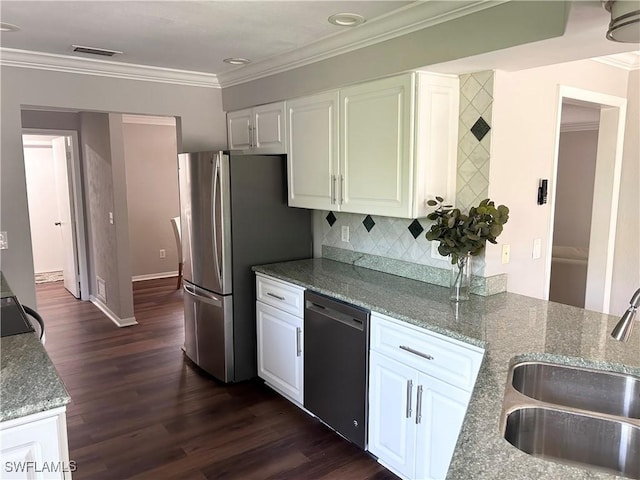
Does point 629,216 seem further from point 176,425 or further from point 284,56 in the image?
point 176,425

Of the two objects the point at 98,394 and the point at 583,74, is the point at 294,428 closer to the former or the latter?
the point at 98,394

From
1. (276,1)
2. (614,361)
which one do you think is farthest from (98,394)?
(614,361)

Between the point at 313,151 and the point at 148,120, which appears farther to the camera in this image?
the point at 148,120

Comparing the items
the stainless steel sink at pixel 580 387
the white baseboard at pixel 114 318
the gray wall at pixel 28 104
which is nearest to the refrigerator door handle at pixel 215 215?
the gray wall at pixel 28 104

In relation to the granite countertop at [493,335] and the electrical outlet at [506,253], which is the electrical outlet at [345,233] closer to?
the granite countertop at [493,335]

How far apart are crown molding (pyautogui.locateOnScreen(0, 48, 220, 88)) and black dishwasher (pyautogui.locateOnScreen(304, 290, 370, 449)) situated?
6.95ft

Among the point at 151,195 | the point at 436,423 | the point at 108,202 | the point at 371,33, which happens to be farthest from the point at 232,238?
the point at 151,195

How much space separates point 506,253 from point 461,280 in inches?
16.5

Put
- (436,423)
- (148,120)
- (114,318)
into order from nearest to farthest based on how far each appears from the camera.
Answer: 1. (436,423)
2. (114,318)
3. (148,120)

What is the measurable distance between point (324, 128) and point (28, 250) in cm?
219

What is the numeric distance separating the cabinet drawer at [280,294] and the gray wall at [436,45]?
129cm

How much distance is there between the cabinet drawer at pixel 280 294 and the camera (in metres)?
2.95

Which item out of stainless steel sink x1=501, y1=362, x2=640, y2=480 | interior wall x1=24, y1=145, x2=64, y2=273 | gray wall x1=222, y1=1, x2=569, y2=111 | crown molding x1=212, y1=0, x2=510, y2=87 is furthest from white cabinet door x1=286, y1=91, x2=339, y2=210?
interior wall x1=24, y1=145, x2=64, y2=273

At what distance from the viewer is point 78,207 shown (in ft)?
18.9
